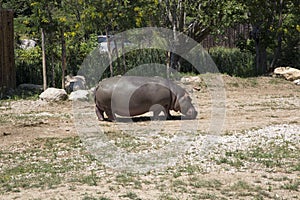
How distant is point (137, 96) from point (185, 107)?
1121 millimetres

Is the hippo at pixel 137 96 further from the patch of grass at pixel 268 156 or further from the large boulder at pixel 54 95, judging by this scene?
the large boulder at pixel 54 95

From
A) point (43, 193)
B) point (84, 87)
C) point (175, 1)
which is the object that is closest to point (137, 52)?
point (175, 1)

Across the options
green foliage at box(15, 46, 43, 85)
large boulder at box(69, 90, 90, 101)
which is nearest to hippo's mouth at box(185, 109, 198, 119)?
large boulder at box(69, 90, 90, 101)

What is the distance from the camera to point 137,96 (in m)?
10.8

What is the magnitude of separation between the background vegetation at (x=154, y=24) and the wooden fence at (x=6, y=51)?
0.45 meters

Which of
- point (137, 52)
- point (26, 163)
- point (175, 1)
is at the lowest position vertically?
point (26, 163)

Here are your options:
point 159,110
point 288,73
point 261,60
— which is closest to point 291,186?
point 159,110

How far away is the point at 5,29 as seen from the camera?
1617cm

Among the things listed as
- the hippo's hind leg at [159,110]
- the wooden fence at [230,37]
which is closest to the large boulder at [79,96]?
the hippo's hind leg at [159,110]

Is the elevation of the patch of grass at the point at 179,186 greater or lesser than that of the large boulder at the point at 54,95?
lesser

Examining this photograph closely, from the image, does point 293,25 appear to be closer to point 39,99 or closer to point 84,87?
point 84,87

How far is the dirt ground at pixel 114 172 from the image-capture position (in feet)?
21.1

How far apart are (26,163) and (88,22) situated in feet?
29.8

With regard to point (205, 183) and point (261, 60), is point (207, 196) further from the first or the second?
point (261, 60)
